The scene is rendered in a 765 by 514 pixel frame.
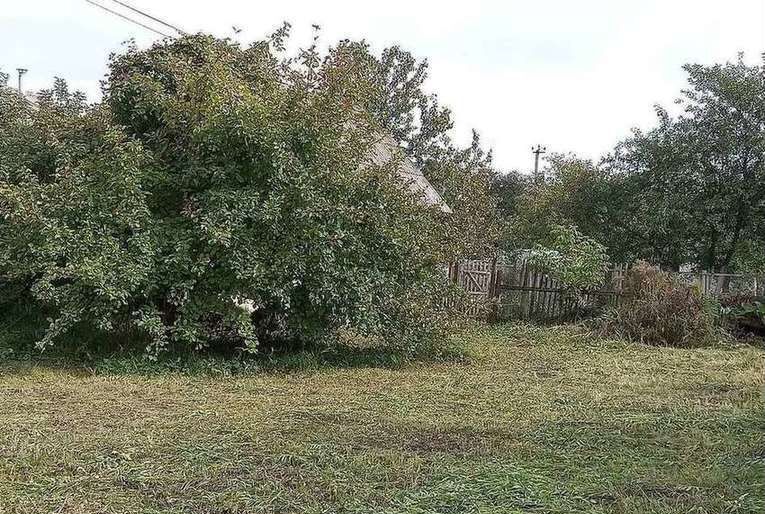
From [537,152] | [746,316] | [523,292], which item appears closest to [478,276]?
[523,292]

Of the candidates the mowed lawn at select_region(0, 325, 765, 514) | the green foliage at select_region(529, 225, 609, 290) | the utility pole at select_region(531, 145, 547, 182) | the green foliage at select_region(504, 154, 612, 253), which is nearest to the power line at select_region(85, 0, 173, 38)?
the mowed lawn at select_region(0, 325, 765, 514)

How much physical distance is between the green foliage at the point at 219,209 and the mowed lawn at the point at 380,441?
0.74m

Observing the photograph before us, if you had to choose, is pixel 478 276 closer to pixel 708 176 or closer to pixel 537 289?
pixel 537 289

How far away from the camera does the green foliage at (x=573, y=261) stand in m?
12.5

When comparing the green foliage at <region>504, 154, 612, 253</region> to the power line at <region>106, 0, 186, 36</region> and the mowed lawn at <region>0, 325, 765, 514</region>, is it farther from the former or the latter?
the mowed lawn at <region>0, 325, 765, 514</region>

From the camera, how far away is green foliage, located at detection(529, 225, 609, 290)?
492 inches

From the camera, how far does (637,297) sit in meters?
11.8

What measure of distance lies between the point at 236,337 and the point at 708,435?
530 cm

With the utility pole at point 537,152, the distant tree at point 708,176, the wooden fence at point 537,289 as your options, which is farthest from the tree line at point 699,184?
the utility pole at point 537,152

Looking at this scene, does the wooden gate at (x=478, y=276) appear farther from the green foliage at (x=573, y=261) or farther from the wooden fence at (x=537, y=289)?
the green foliage at (x=573, y=261)

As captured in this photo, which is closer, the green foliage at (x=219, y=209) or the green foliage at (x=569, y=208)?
the green foliage at (x=219, y=209)

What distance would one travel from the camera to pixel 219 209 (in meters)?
7.51

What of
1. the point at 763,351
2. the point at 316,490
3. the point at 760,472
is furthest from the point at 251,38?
the point at 763,351

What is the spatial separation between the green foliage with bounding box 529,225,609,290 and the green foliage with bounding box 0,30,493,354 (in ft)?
14.4
